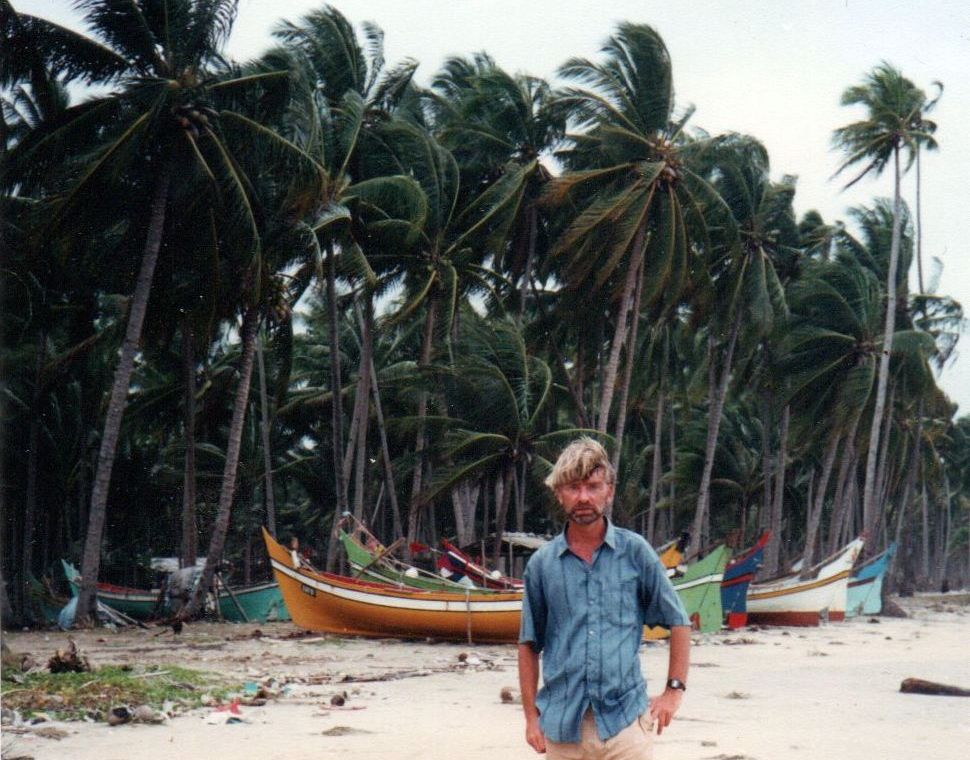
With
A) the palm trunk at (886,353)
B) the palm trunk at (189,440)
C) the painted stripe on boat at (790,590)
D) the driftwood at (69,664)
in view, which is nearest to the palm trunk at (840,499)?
the palm trunk at (886,353)

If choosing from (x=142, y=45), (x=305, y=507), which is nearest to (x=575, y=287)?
(x=142, y=45)

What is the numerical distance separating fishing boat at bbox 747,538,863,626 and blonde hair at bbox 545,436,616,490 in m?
25.8

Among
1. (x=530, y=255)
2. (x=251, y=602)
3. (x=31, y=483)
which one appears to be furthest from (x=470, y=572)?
(x=31, y=483)

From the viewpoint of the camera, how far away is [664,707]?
3.99 metres

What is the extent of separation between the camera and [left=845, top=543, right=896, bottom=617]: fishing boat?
117ft

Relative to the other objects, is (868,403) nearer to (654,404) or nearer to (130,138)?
(654,404)

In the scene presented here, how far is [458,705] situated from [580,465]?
8.04m

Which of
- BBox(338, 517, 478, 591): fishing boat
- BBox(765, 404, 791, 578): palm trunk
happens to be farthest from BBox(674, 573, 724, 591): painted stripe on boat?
BBox(765, 404, 791, 578): palm trunk

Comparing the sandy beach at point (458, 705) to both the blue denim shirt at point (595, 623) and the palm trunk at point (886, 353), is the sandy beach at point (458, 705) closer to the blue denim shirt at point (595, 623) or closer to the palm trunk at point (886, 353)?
the blue denim shirt at point (595, 623)

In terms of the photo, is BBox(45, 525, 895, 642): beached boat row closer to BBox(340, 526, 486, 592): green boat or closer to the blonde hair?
BBox(340, 526, 486, 592): green boat

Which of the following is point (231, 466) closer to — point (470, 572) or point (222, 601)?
point (470, 572)

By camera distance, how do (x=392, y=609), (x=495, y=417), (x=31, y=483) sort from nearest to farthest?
1. (x=392, y=609)
2. (x=495, y=417)
3. (x=31, y=483)

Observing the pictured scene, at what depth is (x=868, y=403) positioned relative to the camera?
35906 millimetres

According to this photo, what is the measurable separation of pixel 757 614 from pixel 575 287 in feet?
30.0
